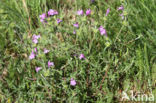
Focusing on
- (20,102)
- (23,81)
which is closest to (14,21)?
(23,81)

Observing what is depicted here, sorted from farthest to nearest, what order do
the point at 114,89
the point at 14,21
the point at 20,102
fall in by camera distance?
the point at 14,21 < the point at 114,89 < the point at 20,102

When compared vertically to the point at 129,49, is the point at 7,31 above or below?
above

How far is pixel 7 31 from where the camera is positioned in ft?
8.42

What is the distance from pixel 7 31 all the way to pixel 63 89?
38.5 inches

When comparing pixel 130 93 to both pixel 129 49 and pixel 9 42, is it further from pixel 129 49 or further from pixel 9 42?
pixel 9 42

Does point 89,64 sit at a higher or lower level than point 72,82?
higher

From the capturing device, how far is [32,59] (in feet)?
7.16

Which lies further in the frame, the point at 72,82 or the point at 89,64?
the point at 89,64

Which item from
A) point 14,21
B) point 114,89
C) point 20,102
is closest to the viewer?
point 20,102

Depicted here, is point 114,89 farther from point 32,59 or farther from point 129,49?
point 32,59

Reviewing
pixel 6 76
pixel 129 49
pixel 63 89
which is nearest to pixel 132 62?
pixel 129 49

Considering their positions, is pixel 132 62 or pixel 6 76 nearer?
pixel 132 62

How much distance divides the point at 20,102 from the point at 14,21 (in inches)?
37.0

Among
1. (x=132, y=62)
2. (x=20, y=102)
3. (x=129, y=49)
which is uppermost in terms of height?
(x=129, y=49)
